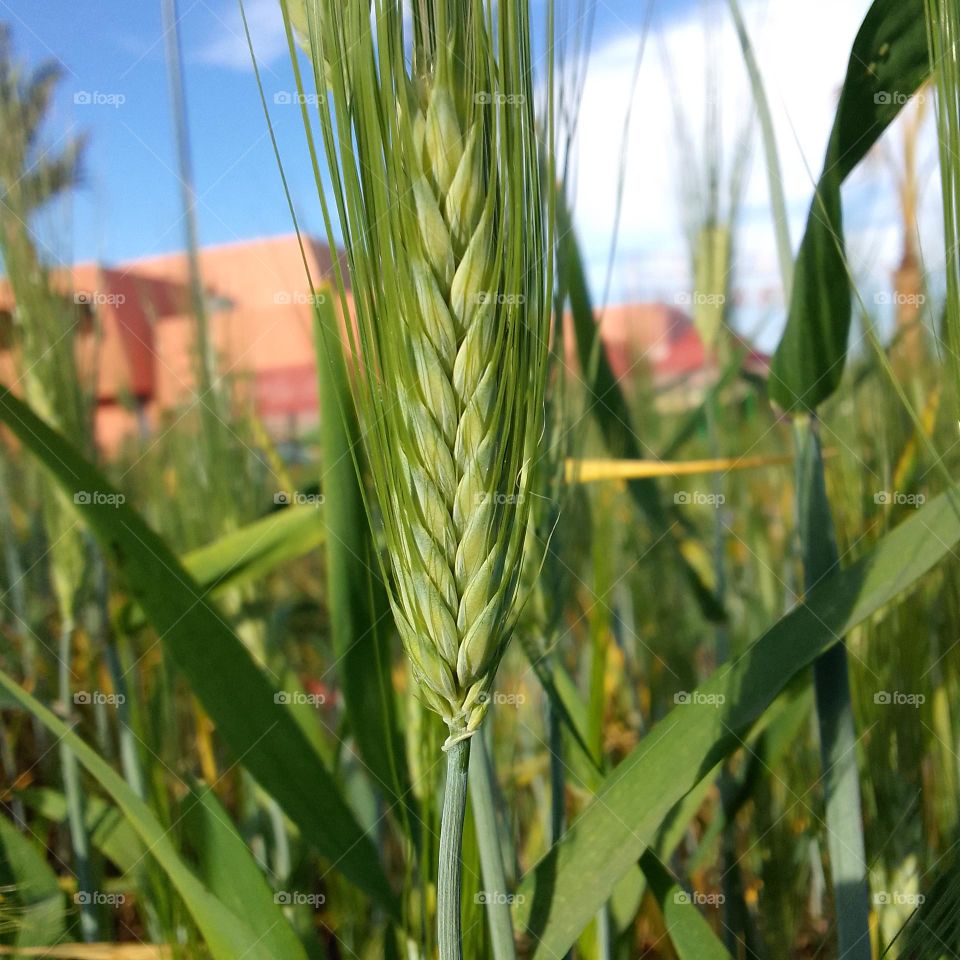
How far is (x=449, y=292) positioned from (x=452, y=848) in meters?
0.18

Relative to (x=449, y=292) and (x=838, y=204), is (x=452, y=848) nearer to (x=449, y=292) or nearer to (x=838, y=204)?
(x=449, y=292)

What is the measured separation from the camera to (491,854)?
0.33m

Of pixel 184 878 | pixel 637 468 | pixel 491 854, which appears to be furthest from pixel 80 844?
pixel 637 468

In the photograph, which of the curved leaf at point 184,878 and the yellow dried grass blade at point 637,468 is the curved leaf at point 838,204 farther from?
the curved leaf at point 184,878

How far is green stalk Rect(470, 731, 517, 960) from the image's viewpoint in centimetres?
32

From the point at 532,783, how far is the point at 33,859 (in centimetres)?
45

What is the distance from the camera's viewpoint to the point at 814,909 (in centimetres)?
64

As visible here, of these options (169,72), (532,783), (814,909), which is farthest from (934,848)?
(169,72)

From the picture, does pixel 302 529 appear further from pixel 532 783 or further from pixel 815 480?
pixel 532 783

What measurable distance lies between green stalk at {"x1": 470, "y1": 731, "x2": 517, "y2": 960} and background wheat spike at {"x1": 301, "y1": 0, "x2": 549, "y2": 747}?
0.09 metres

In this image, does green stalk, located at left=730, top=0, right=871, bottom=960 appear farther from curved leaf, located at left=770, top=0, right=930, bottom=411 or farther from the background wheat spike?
the background wheat spike

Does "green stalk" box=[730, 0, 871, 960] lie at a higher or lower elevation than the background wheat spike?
lower

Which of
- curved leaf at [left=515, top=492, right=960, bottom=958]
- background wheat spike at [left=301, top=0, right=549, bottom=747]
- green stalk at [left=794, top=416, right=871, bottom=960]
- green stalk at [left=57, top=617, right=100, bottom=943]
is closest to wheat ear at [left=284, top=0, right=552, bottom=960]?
background wheat spike at [left=301, top=0, right=549, bottom=747]

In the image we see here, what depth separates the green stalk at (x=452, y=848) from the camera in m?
0.24
